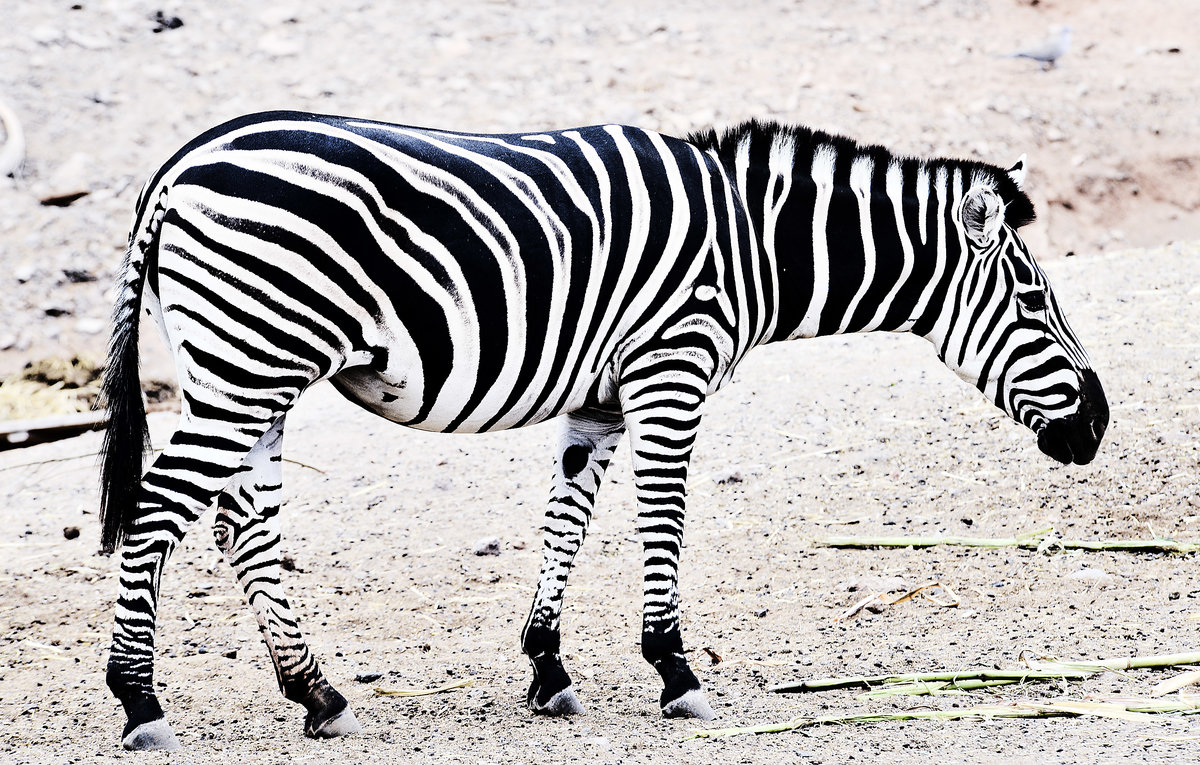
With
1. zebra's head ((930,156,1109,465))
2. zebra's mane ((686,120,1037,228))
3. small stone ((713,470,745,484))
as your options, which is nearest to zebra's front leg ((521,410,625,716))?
zebra's mane ((686,120,1037,228))

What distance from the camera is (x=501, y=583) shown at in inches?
243

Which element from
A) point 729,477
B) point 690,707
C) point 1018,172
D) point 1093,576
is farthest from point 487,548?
point 1018,172

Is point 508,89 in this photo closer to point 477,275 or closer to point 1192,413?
point 1192,413

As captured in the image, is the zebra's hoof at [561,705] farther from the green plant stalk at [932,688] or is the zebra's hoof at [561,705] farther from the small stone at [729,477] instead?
the small stone at [729,477]

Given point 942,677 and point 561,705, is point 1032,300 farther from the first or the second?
point 561,705

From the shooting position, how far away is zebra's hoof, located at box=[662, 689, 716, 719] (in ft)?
14.0

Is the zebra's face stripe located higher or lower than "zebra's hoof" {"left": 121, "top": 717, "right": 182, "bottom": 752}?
higher

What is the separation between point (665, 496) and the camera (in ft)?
14.0

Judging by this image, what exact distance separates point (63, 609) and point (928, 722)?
4.26m

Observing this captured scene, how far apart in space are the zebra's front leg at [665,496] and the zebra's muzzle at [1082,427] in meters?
1.60

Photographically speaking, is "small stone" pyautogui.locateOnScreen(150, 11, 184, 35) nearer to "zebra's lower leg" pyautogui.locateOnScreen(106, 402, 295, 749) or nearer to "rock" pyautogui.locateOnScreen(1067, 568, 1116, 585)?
"zebra's lower leg" pyautogui.locateOnScreen(106, 402, 295, 749)

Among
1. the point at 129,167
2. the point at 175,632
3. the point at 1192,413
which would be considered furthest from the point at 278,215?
the point at 129,167

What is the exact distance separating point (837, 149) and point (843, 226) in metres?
0.32

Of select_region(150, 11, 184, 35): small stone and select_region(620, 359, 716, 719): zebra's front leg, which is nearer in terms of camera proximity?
select_region(620, 359, 716, 719): zebra's front leg
